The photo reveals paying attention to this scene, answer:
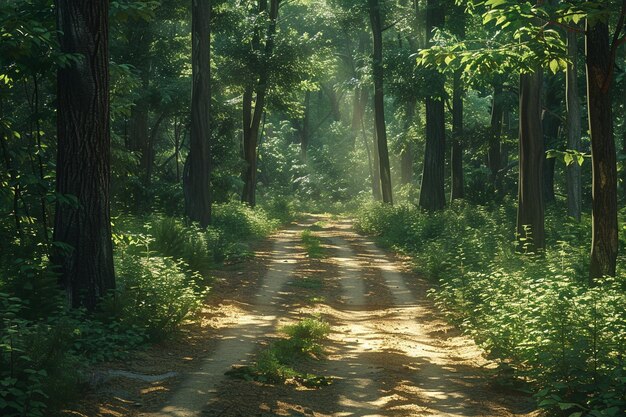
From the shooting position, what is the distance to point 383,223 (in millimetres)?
32625

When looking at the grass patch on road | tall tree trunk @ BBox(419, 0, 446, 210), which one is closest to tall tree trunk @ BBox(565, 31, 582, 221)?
tall tree trunk @ BBox(419, 0, 446, 210)

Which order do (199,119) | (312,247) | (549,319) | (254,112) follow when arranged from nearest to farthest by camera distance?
(549,319) < (199,119) < (312,247) < (254,112)

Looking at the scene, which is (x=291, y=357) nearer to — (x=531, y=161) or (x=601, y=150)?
(x=601, y=150)

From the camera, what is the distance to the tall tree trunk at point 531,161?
16375 mm

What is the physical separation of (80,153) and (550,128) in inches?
1020

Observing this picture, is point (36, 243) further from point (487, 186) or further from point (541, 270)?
point (487, 186)

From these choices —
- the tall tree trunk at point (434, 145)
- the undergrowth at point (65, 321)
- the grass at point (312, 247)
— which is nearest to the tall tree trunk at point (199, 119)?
the grass at point (312, 247)

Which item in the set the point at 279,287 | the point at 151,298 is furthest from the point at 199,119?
the point at 151,298

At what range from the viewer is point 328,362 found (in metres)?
10.4

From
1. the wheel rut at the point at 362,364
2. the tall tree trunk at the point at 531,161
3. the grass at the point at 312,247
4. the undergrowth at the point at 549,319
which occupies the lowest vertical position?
the wheel rut at the point at 362,364

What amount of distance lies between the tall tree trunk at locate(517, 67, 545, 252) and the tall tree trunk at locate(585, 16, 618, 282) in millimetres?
4606

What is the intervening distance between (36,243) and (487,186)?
2310 cm

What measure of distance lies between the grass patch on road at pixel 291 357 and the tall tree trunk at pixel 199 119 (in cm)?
1206

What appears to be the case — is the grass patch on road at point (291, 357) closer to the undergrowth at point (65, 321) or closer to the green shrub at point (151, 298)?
the green shrub at point (151, 298)
